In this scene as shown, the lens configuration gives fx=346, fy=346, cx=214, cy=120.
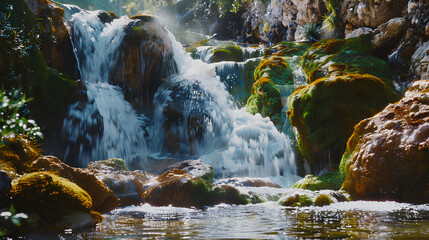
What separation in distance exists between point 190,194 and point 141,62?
1102 cm

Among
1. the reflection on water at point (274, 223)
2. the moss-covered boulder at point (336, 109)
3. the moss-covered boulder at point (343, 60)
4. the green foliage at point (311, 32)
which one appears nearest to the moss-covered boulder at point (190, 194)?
the reflection on water at point (274, 223)

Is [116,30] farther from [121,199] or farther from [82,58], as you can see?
[121,199]

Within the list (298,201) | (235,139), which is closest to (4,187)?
(298,201)

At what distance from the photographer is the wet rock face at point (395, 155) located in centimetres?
591

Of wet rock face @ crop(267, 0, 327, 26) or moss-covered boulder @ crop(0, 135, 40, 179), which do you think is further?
wet rock face @ crop(267, 0, 327, 26)

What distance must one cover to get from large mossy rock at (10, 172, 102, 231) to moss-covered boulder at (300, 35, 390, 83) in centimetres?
882

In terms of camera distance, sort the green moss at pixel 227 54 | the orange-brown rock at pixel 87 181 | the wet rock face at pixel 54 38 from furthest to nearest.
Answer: the green moss at pixel 227 54, the wet rock face at pixel 54 38, the orange-brown rock at pixel 87 181

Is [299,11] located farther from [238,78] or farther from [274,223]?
[274,223]

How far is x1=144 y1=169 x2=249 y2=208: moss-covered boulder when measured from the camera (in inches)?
263

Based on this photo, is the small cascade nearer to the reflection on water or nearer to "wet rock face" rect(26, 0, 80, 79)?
"wet rock face" rect(26, 0, 80, 79)

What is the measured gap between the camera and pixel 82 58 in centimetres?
1620

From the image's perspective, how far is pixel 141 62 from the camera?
648 inches

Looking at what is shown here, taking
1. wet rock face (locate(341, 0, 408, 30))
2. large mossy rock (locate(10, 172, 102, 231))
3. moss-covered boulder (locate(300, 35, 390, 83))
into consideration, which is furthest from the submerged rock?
wet rock face (locate(341, 0, 408, 30))

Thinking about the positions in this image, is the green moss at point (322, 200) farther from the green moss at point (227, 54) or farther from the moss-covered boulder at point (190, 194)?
the green moss at point (227, 54)
